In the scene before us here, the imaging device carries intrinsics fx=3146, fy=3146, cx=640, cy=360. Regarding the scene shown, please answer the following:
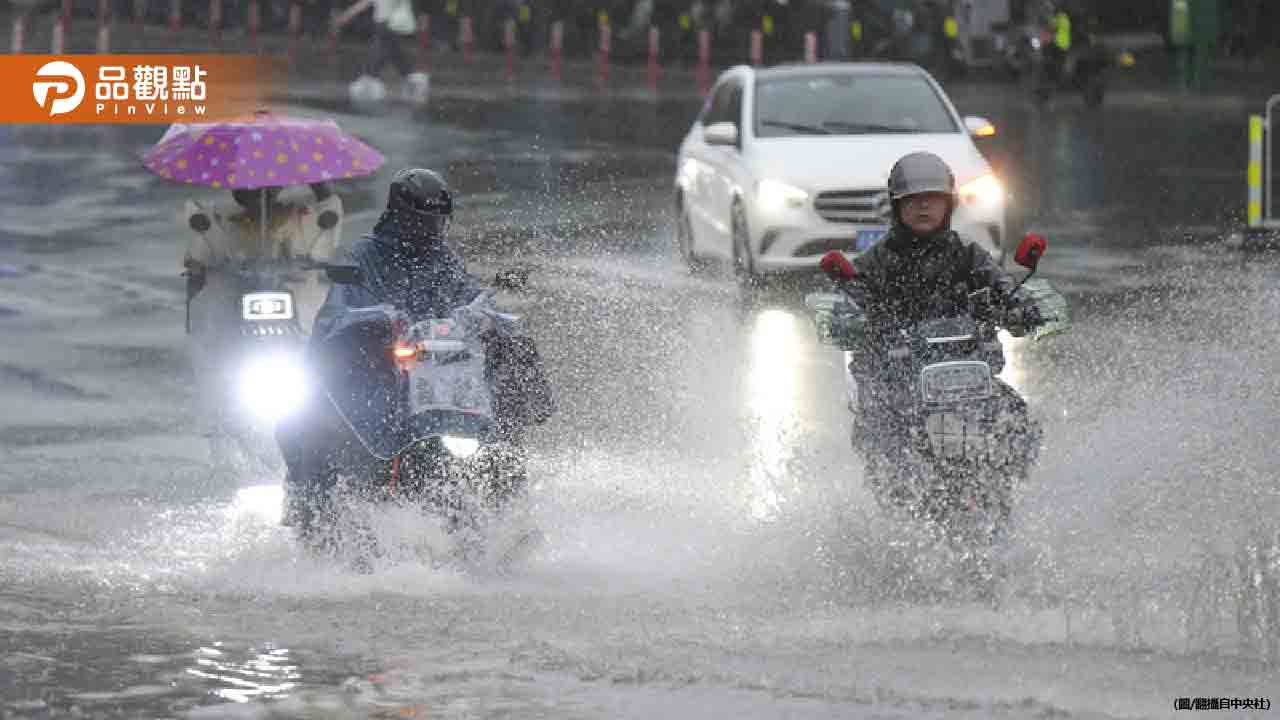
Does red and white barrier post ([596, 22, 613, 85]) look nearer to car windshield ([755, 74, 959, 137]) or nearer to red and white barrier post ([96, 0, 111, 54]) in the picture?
red and white barrier post ([96, 0, 111, 54])

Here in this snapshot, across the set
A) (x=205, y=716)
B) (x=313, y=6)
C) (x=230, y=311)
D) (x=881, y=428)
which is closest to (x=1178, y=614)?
(x=881, y=428)

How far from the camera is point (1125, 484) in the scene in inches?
479

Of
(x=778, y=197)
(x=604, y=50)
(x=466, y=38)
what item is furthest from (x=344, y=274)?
(x=466, y=38)

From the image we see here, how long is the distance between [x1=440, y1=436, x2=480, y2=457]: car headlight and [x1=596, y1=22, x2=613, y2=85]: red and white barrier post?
3458 centimetres

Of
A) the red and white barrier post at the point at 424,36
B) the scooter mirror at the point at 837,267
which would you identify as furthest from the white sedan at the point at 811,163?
the red and white barrier post at the point at 424,36

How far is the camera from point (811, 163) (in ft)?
67.8

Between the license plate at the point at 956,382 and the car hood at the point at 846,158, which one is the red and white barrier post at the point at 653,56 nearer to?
the car hood at the point at 846,158

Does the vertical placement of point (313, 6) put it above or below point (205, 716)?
above

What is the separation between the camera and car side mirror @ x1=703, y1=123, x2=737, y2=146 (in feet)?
68.7

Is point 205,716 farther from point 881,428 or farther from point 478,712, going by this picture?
point 881,428

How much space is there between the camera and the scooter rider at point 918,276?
10.3 m

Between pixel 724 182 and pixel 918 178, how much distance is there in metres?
11.0

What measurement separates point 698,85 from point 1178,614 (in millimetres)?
34844

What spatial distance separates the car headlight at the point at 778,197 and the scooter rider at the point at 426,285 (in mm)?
9676
